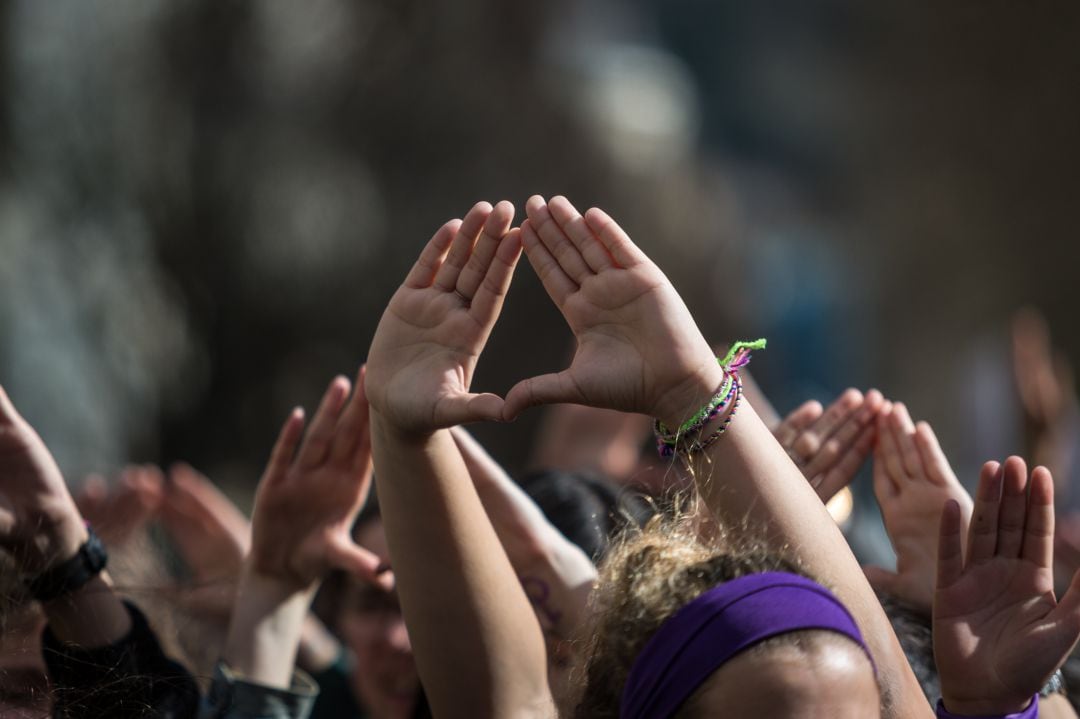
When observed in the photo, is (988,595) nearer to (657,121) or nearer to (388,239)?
(388,239)

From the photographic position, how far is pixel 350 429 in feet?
5.88

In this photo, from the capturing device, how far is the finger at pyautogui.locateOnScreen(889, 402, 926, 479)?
5.49 ft

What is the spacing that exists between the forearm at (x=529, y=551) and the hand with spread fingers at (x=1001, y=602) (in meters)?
0.57

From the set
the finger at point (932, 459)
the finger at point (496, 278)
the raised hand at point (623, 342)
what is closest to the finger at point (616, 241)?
the raised hand at point (623, 342)

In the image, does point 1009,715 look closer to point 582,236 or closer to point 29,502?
point 582,236

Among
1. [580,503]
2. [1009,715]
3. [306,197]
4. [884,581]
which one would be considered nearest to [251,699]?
[580,503]

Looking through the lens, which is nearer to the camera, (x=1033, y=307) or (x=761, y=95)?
(x=1033, y=307)

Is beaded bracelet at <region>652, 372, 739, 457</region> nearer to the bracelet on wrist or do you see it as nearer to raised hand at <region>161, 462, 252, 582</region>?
the bracelet on wrist

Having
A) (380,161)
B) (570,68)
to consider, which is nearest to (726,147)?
(570,68)

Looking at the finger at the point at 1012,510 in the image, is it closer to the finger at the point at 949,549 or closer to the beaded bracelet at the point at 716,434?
the finger at the point at 949,549

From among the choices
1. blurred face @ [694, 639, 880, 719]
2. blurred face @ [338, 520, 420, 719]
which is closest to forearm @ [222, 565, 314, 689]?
blurred face @ [338, 520, 420, 719]

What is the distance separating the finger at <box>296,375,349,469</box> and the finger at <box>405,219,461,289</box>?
1.20 ft

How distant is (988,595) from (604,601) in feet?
1.59

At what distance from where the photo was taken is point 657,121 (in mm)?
8922
